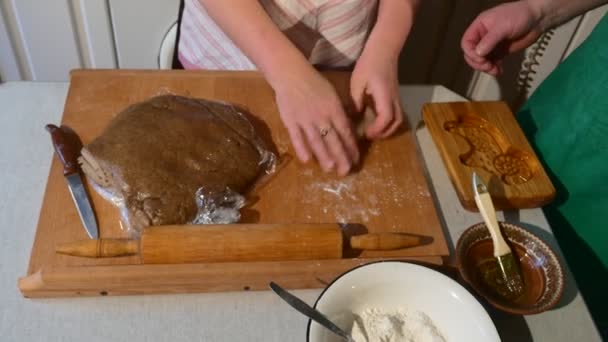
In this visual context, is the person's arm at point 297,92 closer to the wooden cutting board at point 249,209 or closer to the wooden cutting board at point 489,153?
the wooden cutting board at point 249,209

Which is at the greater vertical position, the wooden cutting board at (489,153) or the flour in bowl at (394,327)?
the wooden cutting board at (489,153)

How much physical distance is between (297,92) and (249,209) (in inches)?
7.7

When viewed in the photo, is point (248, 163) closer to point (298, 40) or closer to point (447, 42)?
point (298, 40)

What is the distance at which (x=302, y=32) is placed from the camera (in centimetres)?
96

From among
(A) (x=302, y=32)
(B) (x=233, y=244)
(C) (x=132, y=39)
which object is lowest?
(C) (x=132, y=39)

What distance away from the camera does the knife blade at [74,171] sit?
2.42 ft

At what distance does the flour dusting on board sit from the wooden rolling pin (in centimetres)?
6

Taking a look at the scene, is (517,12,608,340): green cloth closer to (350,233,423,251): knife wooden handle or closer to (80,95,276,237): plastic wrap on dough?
(350,233,423,251): knife wooden handle

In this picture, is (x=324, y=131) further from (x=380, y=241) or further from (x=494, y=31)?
(x=494, y=31)

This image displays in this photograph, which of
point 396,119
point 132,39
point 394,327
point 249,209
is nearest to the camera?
point 394,327

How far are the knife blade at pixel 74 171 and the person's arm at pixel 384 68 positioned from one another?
443 millimetres

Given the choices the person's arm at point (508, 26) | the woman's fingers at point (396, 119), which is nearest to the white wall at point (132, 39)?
the person's arm at point (508, 26)

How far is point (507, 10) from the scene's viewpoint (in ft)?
3.09

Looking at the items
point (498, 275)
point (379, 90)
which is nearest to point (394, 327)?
point (498, 275)
